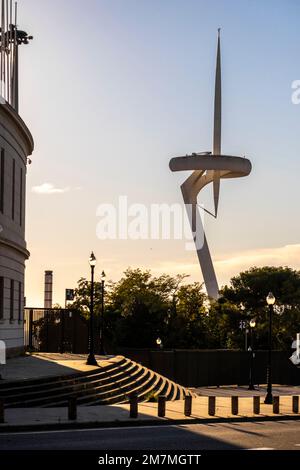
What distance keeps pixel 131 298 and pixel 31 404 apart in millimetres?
66663

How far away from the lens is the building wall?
140 feet

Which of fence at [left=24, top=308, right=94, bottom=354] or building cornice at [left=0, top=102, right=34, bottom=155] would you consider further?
fence at [left=24, top=308, right=94, bottom=354]

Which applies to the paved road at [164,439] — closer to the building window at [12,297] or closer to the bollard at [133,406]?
the bollard at [133,406]

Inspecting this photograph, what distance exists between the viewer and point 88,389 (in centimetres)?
3222

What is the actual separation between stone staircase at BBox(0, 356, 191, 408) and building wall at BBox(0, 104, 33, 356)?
7.00 m

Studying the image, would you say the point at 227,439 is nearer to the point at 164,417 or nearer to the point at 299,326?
the point at 164,417

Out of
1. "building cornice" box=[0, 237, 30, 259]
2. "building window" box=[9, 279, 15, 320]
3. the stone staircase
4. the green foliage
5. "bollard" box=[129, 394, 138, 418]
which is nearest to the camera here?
"bollard" box=[129, 394, 138, 418]

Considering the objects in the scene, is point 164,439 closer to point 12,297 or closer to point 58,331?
point 12,297

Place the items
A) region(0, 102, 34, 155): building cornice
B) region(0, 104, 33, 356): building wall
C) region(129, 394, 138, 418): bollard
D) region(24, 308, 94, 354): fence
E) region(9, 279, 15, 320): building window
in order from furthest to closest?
region(24, 308, 94, 354): fence < region(9, 279, 15, 320): building window < region(0, 104, 33, 356): building wall < region(0, 102, 34, 155): building cornice < region(129, 394, 138, 418): bollard

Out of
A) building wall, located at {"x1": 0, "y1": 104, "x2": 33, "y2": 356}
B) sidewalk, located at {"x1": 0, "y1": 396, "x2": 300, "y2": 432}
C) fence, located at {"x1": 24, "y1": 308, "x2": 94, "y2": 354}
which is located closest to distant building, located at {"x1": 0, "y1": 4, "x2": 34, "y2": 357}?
building wall, located at {"x1": 0, "y1": 104, "x2": 33, "y2": 356}

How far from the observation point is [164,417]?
27453 millimetres

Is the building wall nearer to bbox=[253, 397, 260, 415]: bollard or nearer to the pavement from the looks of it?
the pavement
